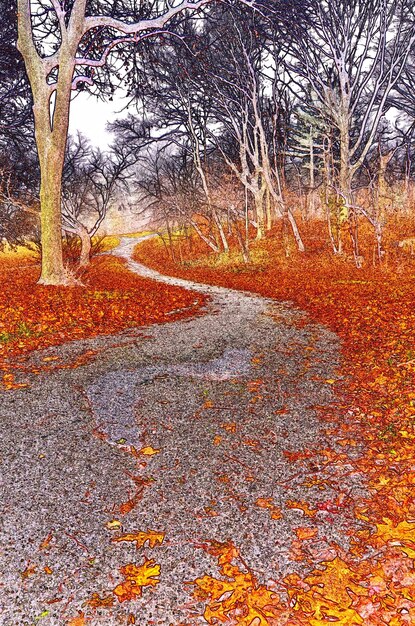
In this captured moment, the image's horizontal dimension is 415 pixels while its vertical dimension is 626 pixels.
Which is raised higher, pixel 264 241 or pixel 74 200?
pixel 74 200

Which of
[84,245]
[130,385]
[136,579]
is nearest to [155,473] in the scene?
[136,579]

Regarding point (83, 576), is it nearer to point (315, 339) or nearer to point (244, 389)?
point (244, 389)

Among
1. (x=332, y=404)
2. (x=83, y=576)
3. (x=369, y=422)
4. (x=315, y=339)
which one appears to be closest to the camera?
(x=83, y=576)

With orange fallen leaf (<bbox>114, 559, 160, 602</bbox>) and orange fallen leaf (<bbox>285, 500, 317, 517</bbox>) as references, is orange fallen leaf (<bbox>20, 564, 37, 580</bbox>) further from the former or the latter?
orange fallen leaf (<bbox>285, 500, 317, 517</bbox>)

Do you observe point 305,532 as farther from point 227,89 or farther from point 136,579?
point 227,89

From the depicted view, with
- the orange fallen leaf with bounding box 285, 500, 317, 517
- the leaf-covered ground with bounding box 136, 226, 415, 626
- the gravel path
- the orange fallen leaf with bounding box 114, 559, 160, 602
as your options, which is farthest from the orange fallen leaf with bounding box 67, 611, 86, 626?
the orange fallen leaf with bounding box 285, 500, 317, 517

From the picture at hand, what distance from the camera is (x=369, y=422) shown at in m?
4.04

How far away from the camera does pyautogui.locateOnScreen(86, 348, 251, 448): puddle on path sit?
13.0ft

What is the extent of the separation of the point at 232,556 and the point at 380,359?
13.7 feet

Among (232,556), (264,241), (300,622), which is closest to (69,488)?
(232,556)

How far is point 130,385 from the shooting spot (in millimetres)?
5027

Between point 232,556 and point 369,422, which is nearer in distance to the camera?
point 232,556

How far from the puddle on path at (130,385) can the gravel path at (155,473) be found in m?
0.02

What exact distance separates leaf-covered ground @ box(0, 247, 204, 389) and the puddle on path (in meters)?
1.33
